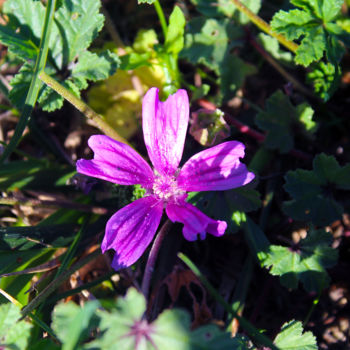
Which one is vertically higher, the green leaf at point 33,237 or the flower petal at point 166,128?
the flower petal at point 166,128

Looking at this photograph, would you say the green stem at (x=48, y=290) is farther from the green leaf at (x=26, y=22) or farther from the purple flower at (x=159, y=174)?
the green leaf at (x=26, y=22)

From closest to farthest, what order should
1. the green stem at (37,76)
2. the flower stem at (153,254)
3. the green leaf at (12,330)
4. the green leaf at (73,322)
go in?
the green leaf at (73,322) < the green leaf at (12,330) < the flower stem at (153,254) < the green stem at (37,76)

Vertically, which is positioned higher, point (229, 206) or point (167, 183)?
point (167, 183)

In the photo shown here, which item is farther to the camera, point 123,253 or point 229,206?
point 229,206

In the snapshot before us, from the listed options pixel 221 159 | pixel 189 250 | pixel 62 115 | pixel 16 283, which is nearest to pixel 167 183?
pixel 221 159

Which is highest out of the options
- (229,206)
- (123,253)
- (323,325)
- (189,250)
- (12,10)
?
(12,10)

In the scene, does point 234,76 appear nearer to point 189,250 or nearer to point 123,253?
point 189,250

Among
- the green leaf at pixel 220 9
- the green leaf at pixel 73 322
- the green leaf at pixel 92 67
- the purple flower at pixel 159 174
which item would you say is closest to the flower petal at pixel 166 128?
the purple flower at pixel 159 174

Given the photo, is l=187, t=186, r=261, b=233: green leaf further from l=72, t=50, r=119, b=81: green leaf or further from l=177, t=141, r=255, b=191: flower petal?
l=72, t=50, r=119, b=81: green leaf
